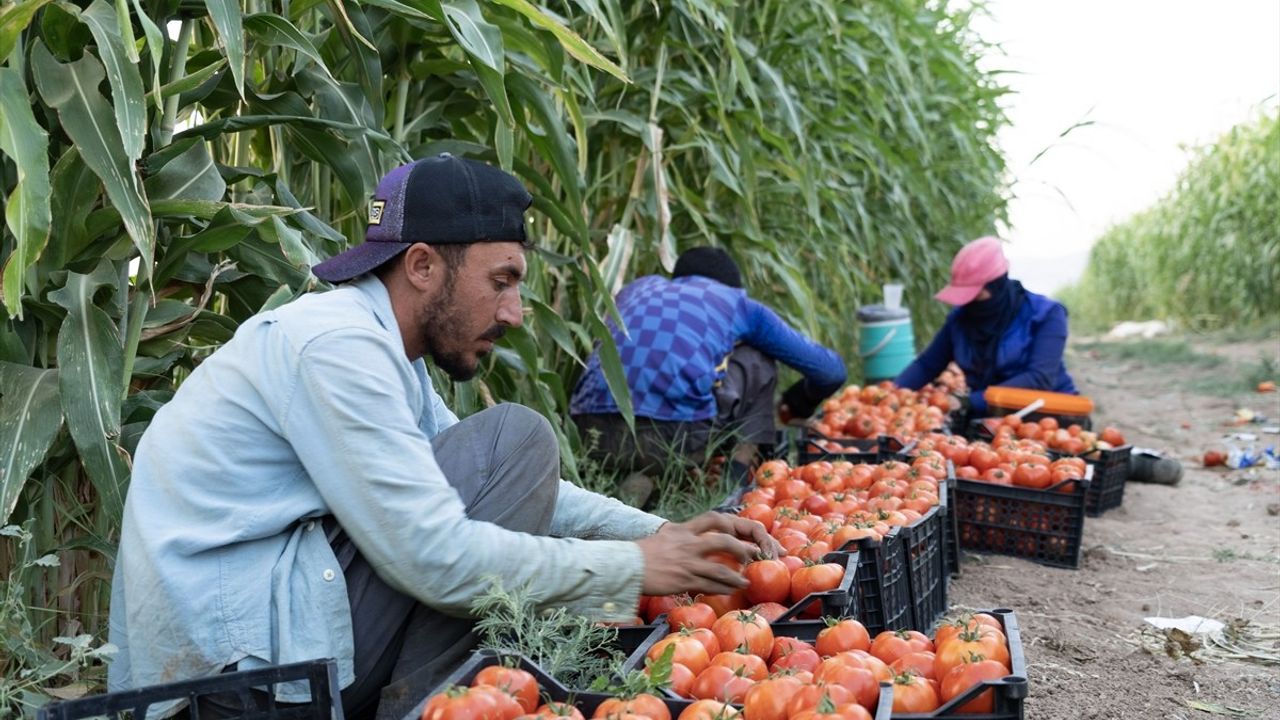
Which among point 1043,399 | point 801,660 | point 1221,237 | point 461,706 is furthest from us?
point 1221,237

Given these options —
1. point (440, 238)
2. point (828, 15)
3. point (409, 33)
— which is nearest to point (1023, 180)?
point (828, 15)

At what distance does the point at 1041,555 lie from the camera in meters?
4.18

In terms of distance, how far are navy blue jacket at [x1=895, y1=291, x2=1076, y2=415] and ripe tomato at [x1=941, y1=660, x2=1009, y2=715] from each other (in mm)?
3855

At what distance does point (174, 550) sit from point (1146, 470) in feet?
16.5

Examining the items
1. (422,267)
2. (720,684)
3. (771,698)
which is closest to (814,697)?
(771,698)

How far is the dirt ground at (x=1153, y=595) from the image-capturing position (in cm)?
290

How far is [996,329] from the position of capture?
6.00 m

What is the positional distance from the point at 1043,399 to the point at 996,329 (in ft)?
2.31

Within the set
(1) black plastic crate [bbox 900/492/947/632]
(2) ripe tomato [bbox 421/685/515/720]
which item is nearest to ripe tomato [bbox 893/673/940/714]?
(2) ripe tomato [bbox 421/685/515/720]

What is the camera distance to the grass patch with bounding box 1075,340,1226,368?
11.4 meters

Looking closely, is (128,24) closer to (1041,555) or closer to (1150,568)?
(1041,555)

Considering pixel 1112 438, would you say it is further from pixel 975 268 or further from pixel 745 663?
pixel 745 663

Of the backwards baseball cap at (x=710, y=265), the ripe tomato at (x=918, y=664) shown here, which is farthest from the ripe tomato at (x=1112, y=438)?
the ripe tomato at (x=918, y=664)

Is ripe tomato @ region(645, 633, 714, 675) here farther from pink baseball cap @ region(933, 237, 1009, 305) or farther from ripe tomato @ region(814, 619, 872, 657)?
pink baseball cap @ region(933, 237, 1009, 305)
